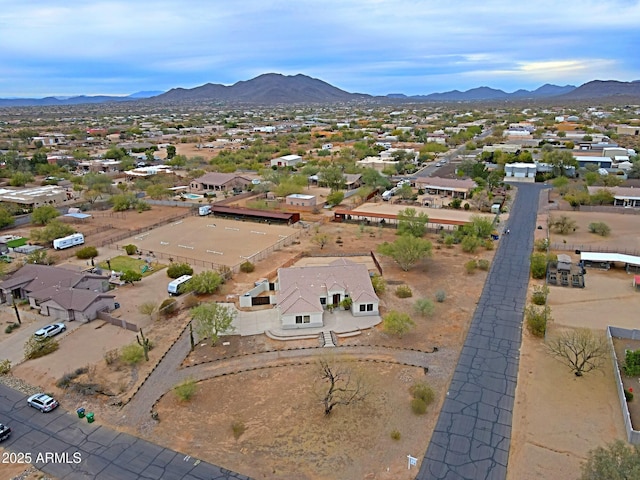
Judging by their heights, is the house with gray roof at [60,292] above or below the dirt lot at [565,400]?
above

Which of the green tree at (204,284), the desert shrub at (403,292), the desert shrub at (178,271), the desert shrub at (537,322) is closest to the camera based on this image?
the desert shrub at (537,322)

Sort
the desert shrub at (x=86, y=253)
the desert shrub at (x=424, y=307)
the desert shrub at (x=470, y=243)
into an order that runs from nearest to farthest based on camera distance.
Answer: the desert shrub at (x=424, y=307)
the desert shrub at (x=86, y=253)
the desert shrub at (x=470, y=243)

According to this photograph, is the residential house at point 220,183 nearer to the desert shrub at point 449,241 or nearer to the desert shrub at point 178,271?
the desert shrub at point 178,271

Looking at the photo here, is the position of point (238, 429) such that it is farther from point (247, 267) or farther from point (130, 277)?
point (130, 277)

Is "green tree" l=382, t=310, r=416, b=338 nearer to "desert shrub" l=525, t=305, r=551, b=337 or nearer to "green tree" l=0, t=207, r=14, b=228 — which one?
"desert shrub" l=525, t=305, r=551, b=337

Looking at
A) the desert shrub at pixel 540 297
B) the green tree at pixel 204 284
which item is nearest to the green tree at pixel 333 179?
the green tree at pixel 204 284

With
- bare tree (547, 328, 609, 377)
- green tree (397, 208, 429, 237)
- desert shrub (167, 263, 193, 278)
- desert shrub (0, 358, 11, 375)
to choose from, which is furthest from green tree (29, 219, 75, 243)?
bare tree (547, 328, 609, 377)

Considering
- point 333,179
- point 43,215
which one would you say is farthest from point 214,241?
point 333,179
